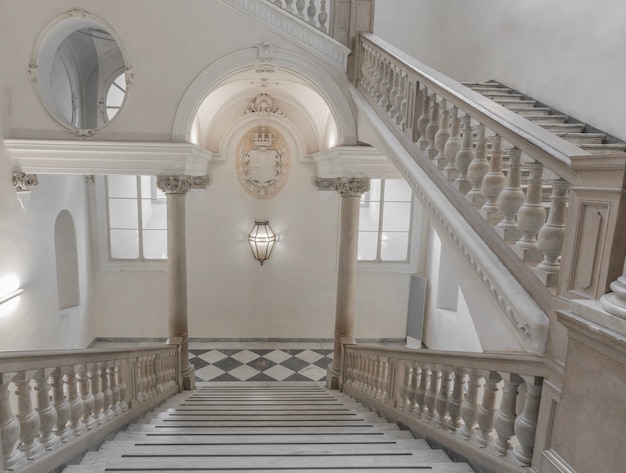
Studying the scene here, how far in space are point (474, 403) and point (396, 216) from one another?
24.4ft

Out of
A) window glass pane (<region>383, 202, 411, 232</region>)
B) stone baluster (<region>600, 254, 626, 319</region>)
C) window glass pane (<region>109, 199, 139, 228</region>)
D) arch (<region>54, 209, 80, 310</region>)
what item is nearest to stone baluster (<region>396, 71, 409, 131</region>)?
stone baluster (<region>600, 254, 626, 319</region>)

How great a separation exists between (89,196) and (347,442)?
308 inches

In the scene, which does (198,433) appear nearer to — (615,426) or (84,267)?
(615,426)

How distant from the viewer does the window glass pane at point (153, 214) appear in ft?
30.5

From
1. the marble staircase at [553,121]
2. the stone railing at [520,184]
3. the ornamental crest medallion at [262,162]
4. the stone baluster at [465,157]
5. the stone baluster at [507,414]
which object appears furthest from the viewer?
the ornamental crest medallion at [262,162]

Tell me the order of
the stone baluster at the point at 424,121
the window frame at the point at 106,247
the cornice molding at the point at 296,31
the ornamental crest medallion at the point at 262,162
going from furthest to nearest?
the ornamental crest medallion at the point at 262,162, the window frame at the point at 106,247, the cornice molding at the point at 296,31, the stone baluster at the point at 424,121

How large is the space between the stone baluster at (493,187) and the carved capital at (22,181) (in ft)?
19.2

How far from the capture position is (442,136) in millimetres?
Answer: 3271

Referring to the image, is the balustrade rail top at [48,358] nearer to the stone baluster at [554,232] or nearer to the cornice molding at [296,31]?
the stone baluster at [554,232]

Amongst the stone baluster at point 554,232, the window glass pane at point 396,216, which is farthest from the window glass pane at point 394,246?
the stone baluster at point 554,232

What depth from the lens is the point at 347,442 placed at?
3053 mm

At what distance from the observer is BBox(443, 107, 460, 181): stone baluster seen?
3029 mm

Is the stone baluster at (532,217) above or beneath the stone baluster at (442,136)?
beneath

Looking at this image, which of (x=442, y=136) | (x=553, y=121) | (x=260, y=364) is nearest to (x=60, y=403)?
(x=442, y=136)
